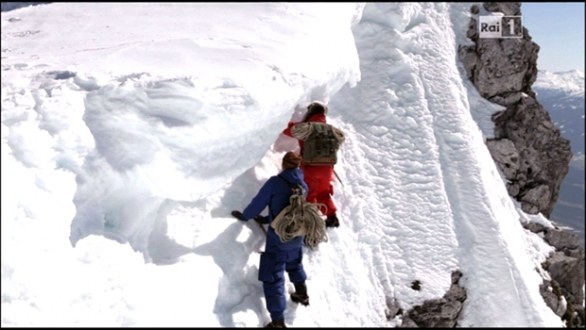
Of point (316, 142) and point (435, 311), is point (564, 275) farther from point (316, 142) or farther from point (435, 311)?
point (316, 142)

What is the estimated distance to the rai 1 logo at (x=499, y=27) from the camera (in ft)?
37.4

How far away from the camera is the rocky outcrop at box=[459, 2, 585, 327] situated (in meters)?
9.97

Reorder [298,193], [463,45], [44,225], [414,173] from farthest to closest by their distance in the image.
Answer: [463,45] < [414,173] < [298,193] < [44,225]

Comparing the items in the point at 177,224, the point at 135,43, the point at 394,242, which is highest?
the point at 135,43

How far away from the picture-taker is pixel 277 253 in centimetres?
499

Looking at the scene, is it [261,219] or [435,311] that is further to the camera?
[435,311]

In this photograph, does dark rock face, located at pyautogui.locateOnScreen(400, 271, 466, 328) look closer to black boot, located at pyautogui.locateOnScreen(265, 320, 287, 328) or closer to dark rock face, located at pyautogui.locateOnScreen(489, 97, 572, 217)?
black boot, located at pyautogui.locateOnScreen(265, 320, 287, 328)

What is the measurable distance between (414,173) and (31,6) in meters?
7.73

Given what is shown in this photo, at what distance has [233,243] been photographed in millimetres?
5250

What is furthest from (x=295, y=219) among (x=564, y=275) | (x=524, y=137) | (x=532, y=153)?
(x=532, y=153)

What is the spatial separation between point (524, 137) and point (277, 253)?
346 inches

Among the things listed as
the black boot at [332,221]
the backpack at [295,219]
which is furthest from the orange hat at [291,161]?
the black boot at [332,221]

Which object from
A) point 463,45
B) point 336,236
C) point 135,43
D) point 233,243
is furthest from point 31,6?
point 463,45

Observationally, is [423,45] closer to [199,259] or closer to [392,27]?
[392,27]
